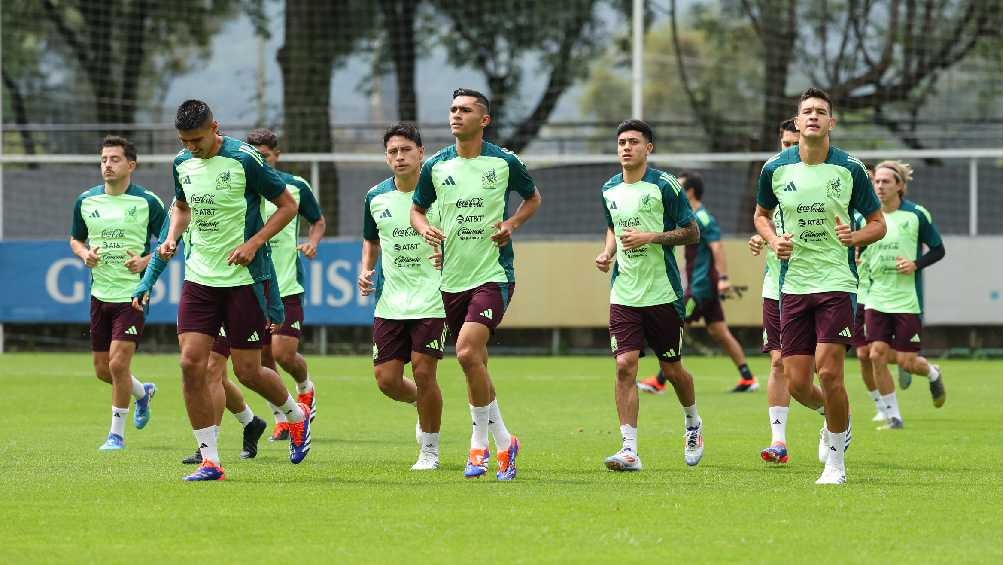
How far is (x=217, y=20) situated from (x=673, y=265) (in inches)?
863

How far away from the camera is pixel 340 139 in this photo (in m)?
29.8

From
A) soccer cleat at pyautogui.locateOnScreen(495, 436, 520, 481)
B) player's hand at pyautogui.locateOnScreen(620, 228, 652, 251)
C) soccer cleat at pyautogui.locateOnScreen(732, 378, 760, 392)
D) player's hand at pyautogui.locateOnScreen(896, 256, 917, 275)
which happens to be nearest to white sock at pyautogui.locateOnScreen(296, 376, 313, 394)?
soccer cleat at pyautogui.locateOnScreen(495, 436, 520, 481)

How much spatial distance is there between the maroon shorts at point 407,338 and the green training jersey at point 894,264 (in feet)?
16.9

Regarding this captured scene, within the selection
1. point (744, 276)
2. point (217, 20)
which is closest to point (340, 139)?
point (217, 20)

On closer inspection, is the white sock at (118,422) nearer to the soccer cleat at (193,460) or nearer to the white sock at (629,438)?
the soccer cleat at (193,460)

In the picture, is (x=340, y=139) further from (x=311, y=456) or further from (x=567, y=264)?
(x=311, y=456)

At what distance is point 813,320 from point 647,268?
139 cm

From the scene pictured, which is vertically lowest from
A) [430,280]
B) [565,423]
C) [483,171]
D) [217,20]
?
[565,423]

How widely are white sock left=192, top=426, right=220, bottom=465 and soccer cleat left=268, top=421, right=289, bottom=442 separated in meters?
2.69

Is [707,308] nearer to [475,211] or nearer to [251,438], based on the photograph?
A: [251,438]

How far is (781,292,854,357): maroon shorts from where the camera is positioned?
32.7ft

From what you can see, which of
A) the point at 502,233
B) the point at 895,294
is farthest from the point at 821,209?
the point at 895,294

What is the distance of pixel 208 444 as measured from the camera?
10.1 m

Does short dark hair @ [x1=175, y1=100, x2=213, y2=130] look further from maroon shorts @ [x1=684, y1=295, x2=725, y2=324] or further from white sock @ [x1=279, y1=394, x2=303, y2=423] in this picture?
maroon shorts @ [x1=684, y1=295, x2=725, y2=324]
